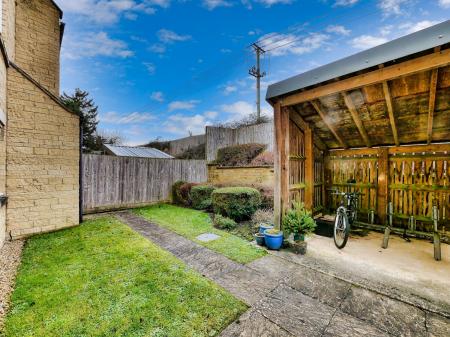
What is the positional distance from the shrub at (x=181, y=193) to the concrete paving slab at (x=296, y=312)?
6531 mm

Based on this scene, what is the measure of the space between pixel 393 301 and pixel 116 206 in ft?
28.0

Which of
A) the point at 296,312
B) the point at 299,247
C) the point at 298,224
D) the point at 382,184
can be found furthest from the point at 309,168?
the point at 296,312

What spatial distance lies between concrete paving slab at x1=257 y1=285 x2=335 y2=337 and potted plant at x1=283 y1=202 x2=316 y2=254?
1404 mm

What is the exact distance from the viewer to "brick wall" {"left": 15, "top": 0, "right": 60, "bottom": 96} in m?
5.45

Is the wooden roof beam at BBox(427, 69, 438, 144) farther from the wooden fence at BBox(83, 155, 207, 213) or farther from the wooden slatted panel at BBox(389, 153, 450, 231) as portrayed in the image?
the wooden fence at BBox(83, 155, 207, 213)

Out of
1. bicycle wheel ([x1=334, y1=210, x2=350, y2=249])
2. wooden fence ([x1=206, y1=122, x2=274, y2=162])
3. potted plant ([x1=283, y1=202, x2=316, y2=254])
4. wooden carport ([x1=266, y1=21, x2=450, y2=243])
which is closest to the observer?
wooden carport ([x1=266, y1=21, x2=450, y2=243])

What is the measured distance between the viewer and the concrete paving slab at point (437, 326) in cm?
193

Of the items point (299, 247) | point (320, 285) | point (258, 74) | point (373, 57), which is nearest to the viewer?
point (320, 285)

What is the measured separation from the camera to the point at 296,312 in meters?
2.21

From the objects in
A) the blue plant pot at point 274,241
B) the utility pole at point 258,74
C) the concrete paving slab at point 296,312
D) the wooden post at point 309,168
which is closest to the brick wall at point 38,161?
the blue plant pot at point 274,241

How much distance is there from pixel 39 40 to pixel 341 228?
9784 millimetres

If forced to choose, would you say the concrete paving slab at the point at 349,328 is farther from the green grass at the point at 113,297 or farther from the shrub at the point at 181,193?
the shrub at the point at 181,193

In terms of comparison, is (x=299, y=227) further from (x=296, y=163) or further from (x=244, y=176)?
(x=244, y=176)

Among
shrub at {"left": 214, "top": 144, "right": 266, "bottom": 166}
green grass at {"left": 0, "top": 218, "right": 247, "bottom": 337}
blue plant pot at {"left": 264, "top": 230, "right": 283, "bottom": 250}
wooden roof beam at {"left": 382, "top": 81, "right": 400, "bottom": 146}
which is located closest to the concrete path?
green grass at {"left": 0, "top": 218, "right": 247, "bottom": 337}
